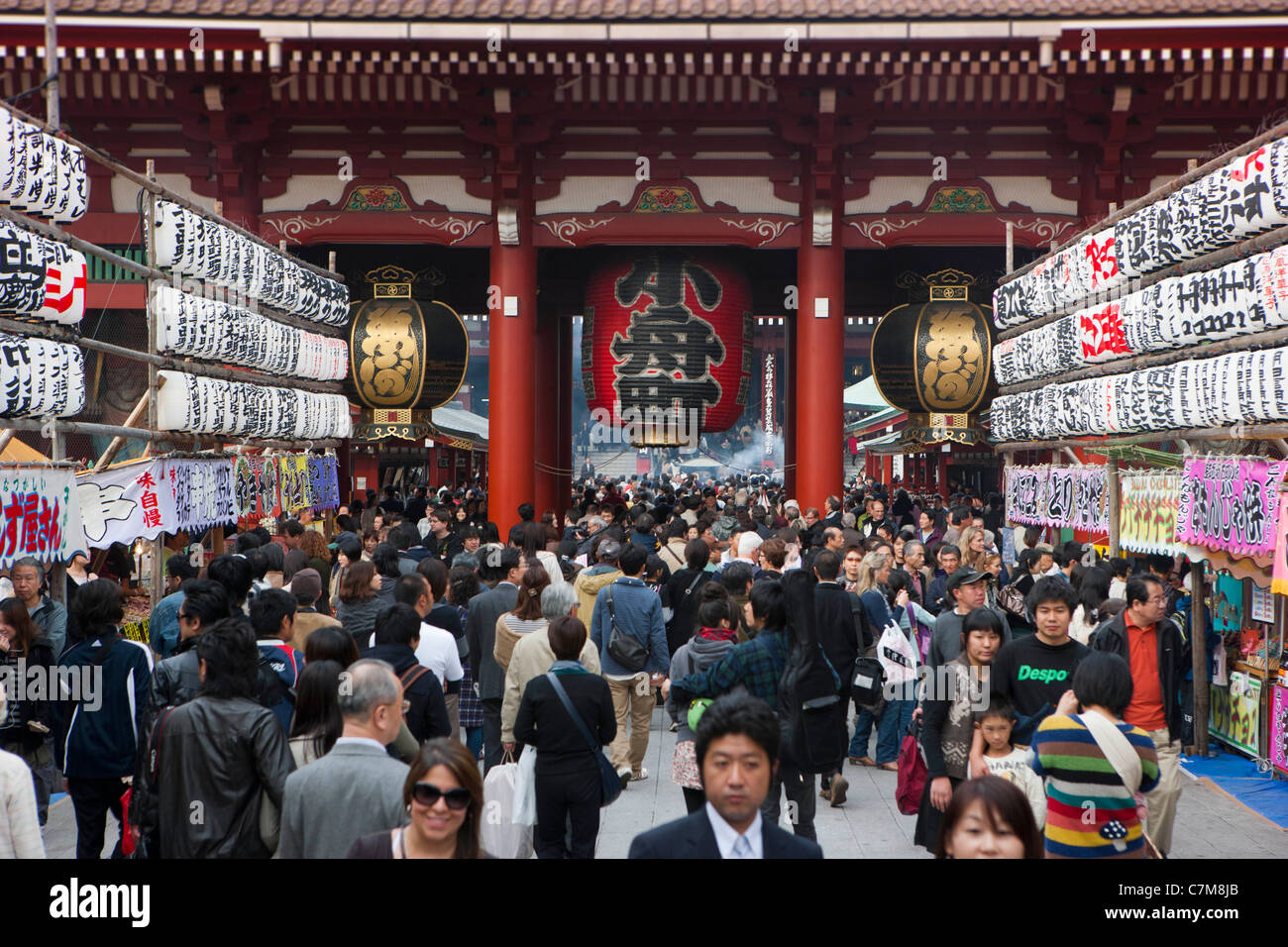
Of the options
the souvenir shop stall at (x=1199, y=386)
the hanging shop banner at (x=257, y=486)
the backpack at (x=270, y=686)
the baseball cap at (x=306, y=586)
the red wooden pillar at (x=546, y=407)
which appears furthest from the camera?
the red wooden pillar at (x=546, y=407)

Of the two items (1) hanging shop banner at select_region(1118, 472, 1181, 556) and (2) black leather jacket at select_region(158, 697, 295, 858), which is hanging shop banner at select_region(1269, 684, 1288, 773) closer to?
(1) hanging shop banner at select_region(1118, 472, 1181, 556)

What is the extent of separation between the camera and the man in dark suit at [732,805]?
3426mm

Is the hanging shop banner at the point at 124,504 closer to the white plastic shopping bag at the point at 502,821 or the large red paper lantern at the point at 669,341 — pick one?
the white plastic shopping bag at the point at 502,821

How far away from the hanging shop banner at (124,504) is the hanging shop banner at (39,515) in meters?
0.64

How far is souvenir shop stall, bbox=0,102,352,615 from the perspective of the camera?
745cm

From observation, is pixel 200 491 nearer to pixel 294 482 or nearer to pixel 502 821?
pixel 294 482

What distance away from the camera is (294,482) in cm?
1366

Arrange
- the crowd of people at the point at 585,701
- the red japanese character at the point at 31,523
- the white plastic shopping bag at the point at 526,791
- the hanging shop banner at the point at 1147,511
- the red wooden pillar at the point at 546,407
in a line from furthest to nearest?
the red wooden pillar at the point at 546,407
the hanging shop banner at the point at 1147,511
the red japanese character at the point at 31,523
the white plastic shopping bag at the point at 526,791
the crowd of people at the point at 585,701

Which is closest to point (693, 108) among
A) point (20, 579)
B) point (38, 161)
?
point (38, 161)

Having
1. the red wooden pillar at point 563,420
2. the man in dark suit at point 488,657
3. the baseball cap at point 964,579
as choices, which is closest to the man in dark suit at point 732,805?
the baseball cap at point 964,579

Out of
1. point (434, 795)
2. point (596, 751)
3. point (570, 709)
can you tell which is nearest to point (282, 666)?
point (570, 709)

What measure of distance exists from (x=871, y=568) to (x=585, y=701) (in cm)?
371

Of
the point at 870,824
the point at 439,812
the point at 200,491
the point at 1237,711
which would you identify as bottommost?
the point at 870,824

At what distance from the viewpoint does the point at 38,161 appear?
25.1ft
